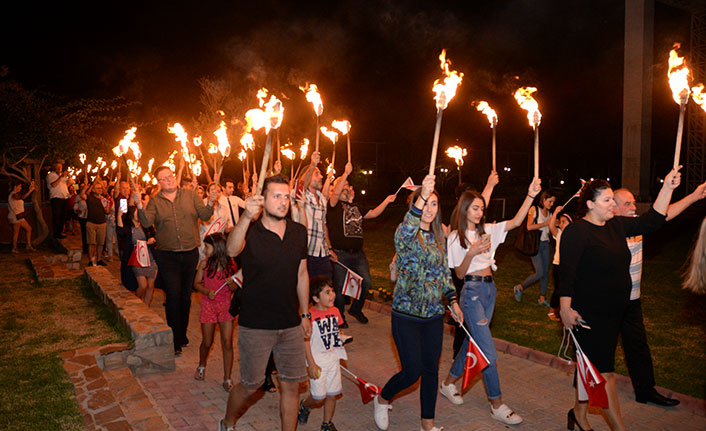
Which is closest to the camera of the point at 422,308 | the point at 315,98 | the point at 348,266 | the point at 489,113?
the point at 422,308

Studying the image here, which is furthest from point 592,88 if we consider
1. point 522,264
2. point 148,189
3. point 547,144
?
point 148,189

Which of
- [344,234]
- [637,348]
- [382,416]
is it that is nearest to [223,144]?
[382,416]

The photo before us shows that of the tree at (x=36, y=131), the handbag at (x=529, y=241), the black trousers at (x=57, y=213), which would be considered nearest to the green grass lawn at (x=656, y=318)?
the handbag at (x=529, y=241)

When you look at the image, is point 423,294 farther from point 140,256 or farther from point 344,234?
point 140,256

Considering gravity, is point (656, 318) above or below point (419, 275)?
below

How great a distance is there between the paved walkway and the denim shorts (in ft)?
3.24

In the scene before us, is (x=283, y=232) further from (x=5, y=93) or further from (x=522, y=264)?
(x=5, y=93)

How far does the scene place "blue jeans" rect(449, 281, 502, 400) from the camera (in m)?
5.07

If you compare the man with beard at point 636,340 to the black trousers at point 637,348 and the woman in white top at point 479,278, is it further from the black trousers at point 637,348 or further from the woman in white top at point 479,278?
the woman in white top at point 479,278

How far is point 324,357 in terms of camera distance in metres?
4.82

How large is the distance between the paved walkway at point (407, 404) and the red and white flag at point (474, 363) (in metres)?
0.57

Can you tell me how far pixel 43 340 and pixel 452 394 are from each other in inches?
214

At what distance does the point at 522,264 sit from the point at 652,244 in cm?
665

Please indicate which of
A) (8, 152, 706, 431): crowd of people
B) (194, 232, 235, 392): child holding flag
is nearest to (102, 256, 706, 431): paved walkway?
(8, 152, 706, 431): crowd of people
